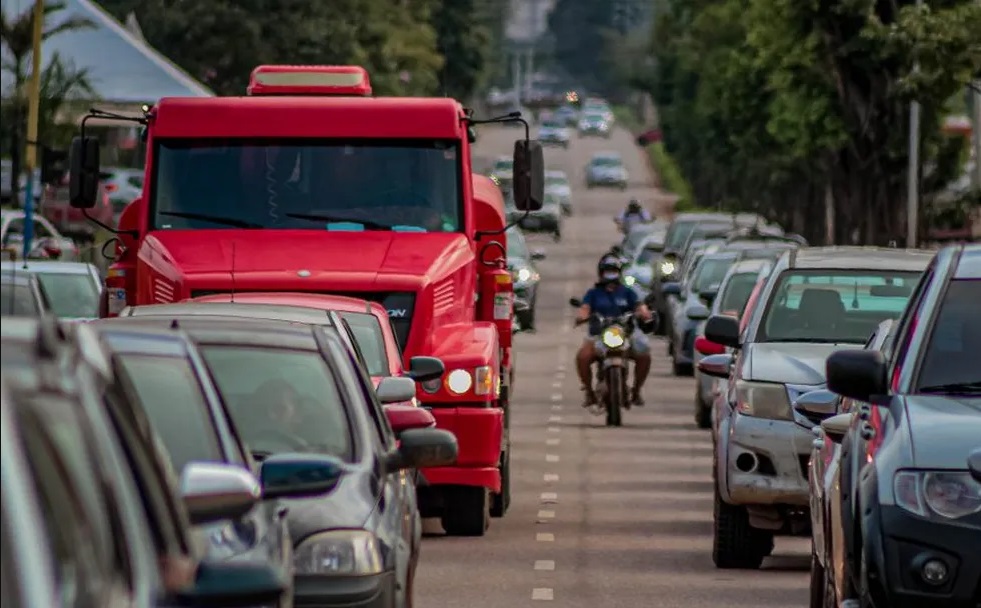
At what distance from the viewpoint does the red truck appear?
17.9 metres

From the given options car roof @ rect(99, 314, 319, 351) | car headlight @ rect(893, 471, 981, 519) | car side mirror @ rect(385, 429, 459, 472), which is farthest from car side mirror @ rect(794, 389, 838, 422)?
car headlight @ rect(893, 471, 981, 519)

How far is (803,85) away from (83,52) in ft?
79.1

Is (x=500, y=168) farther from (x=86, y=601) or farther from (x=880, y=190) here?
(x=86, y=601)

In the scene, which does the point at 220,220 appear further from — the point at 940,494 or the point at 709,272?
the point at 709,272

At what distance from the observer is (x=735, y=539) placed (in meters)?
16.1

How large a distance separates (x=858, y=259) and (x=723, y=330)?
54.5 inches

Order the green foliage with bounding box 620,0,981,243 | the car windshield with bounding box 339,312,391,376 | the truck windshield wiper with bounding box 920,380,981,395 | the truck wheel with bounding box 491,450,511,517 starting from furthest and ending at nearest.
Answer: the green foliage with bounding box 620,0,981,243 → the truck wheel with bounding box 491,450,511,517 → the car windshield with bounding box 339,312,391,376 → the truck windshield wiper with bounding box 920,380,981,395

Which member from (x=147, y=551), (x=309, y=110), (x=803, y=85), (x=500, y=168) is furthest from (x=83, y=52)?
(x=147, y=551)

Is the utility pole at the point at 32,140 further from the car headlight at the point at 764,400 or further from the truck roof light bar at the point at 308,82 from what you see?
the car headlight at the point at 764,400

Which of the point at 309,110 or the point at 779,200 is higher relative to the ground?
the point at 309,110

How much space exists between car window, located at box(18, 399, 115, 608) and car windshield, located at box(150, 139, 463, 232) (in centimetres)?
1352

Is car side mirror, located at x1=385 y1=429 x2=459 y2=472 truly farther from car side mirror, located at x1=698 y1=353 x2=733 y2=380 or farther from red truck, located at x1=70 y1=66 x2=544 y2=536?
car side mirror, located at x1=698 y1=353 x2=733 y2=380

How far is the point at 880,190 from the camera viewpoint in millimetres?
49844

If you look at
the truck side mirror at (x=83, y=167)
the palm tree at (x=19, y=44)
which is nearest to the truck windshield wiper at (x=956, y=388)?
the truck side mirror at (x=83, y=167)
